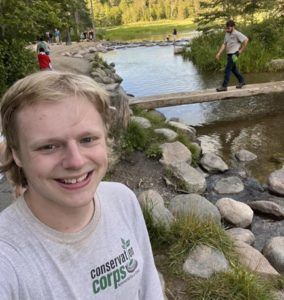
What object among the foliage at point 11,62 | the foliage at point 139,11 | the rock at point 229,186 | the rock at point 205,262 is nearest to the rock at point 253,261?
the rock at point 205,262

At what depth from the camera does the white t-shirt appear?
107 cm

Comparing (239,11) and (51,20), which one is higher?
(51,20)

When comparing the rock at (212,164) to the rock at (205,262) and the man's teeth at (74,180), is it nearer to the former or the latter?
the rock at (205,262)

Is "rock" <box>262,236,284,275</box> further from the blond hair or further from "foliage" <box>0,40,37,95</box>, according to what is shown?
"foliage" <box>0,40,37,95</box>

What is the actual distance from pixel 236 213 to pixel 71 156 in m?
4.29

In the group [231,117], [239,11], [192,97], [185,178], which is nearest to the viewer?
[185,178]

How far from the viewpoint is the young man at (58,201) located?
3.60ft

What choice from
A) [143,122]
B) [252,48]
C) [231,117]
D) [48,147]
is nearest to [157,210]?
[48,147]

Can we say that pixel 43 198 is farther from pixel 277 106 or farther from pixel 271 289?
pixel 277 106

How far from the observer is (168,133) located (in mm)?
7047

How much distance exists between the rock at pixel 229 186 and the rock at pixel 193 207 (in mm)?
1521

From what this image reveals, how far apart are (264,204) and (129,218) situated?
4455 millimetres

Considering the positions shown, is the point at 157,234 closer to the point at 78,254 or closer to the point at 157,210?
the point at 157,210

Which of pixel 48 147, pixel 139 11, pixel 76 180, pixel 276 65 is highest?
pixel 48 147
